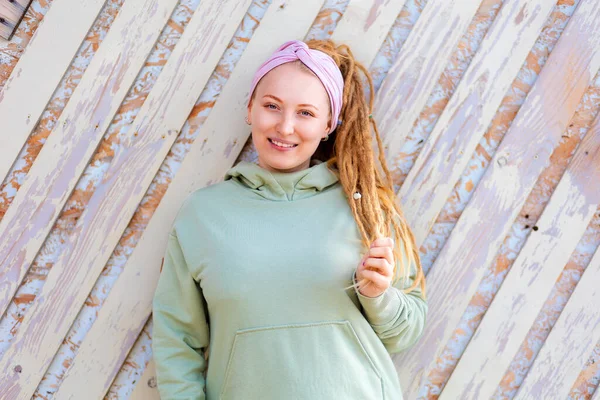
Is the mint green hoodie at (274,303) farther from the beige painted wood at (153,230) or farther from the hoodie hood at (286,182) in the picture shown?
the beige painted wood at (153,230)

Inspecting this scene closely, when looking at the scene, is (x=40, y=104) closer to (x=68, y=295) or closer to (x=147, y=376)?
(x=68, y=295)

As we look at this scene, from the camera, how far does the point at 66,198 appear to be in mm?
1887

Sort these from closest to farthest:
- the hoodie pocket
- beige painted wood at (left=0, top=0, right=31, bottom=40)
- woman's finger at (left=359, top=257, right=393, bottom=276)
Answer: woman's finger at (left=359, top=257, right=393, bottom=276)
the hoodie pocket
beige painted wood at (left=0, top=0, right=31, bottom=40)

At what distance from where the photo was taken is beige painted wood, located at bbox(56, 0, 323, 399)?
1.90 meters

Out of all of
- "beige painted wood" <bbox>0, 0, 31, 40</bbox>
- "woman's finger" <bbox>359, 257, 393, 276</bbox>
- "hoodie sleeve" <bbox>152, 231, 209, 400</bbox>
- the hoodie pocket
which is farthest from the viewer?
"beige painted wood" <bbox>0, 0, 31, 40</bbox>

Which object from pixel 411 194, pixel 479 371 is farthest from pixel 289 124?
pixel 479 371

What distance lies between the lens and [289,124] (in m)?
1.61

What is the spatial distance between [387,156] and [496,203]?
0.38m

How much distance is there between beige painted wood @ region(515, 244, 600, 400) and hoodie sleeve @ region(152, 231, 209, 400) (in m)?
1.02

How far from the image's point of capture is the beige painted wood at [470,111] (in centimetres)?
192

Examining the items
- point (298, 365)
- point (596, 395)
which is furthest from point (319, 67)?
point (596, 395)

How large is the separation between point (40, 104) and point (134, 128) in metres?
0.29

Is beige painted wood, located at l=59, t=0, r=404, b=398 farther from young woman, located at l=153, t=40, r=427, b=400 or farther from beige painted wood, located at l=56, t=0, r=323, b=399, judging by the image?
young woman, located at l=153, t=40, r=427, b=400

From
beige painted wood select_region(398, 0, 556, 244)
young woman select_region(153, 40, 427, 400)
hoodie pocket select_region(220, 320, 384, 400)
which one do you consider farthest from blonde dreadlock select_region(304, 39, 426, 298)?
hoodie pocket select_region(220, 320, 384, 400)
